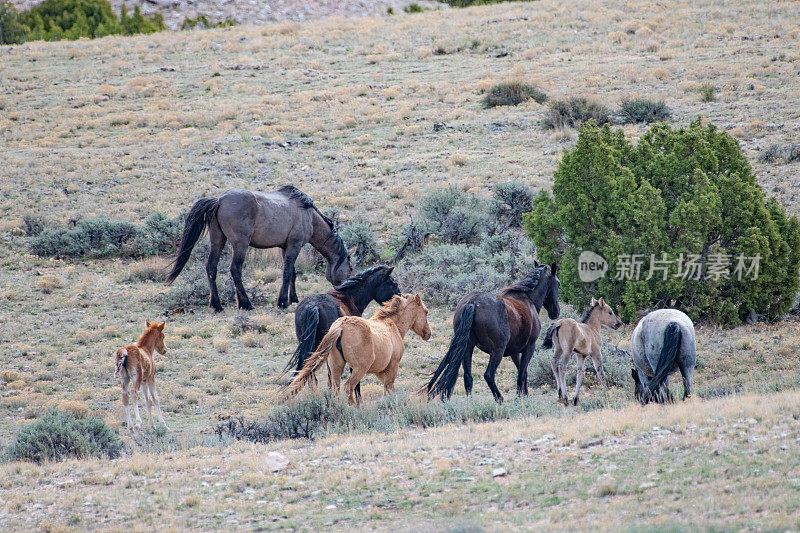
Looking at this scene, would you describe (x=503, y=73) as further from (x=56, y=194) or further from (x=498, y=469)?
(x=498, y=469)

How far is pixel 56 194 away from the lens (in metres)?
23.1

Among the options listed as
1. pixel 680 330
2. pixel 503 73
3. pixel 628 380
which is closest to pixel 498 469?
pixel 680 330

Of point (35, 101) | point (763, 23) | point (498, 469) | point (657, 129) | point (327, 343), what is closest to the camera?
point (498, 469)

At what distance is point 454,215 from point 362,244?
2.38 m

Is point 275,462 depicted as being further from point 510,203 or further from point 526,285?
point 510,203

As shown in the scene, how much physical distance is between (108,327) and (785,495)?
11.9 metres

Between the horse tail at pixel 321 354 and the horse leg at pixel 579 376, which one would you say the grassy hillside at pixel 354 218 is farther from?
the horse tail at pixel 321 354

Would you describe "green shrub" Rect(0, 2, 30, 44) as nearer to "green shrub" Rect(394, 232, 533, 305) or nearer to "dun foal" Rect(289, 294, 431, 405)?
"green shrub" Rect(394, 232, 533, 305)

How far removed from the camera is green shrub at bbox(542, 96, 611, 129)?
27.2m

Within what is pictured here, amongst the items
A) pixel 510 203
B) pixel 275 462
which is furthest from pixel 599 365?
pixel 510 203

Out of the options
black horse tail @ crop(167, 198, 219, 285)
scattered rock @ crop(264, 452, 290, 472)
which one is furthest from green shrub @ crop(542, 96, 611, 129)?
scattered rock @ crop(264, 452, 290, 472)

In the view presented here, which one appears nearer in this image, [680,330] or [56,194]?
[680,330]

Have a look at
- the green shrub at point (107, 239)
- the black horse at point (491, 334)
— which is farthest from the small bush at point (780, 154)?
the green shrub at point (107, 239)

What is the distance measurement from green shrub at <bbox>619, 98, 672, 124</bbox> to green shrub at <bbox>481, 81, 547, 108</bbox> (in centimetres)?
422
